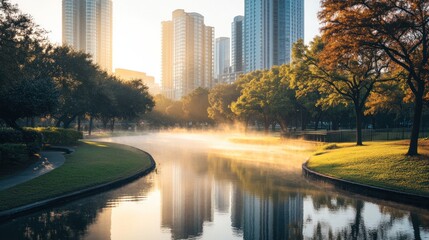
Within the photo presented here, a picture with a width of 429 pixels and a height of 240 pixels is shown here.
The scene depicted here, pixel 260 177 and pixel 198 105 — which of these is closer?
pixel 260 177

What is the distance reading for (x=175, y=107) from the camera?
136 meters

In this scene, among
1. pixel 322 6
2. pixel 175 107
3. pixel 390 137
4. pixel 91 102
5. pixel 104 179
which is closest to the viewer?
pixel 104 179

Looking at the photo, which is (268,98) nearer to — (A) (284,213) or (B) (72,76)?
(B) (72,76)

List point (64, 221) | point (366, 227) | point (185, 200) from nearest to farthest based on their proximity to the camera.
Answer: point (366, 227) < point (64, 221) < point (185, 200)

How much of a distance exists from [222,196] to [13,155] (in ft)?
44.7

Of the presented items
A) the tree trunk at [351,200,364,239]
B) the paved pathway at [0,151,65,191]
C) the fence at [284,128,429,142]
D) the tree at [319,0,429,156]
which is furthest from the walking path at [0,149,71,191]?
the fence at [284,128,429,142]

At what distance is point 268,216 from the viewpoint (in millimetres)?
12570

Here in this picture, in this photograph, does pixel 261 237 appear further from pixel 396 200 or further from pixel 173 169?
pixel 173 169

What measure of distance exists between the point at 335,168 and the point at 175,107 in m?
116

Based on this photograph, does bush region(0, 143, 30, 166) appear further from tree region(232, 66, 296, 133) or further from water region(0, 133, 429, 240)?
tree region(232, 66, 296, 133)

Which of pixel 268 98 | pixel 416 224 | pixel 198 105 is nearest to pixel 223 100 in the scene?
pixel 198 105

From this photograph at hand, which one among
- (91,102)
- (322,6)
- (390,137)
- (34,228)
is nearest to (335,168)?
(322,6)

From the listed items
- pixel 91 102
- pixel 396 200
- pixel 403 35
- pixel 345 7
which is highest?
pixel 345 7

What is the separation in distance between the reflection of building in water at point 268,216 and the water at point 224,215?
0.03m
